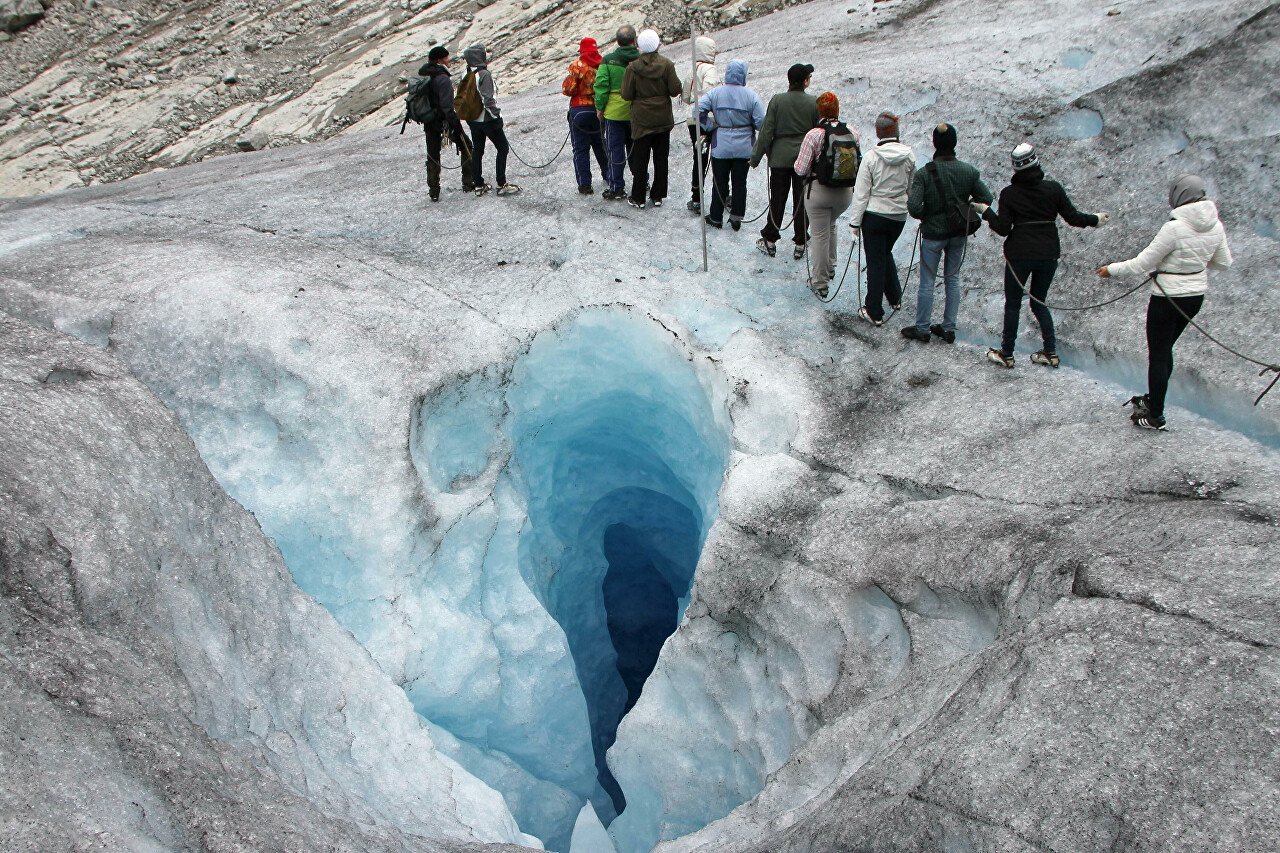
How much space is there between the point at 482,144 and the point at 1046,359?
5.20m

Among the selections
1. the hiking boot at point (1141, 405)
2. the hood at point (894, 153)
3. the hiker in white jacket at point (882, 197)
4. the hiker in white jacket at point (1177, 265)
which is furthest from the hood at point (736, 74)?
the hiking boot at point (1141, 405)

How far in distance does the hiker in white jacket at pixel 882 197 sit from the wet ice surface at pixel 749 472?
0.50 meters

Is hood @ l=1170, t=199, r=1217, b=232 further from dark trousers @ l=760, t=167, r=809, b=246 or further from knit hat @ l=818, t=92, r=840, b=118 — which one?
dark trousers @ l=760, t=167, r=809, b=246

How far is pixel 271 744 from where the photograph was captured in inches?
165

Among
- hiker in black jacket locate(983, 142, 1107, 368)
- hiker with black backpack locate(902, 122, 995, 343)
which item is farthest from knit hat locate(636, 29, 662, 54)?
hiker in black jacket locate(983, 142, 1107, 368)

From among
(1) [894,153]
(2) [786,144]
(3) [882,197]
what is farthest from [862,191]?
(2) [786,144]

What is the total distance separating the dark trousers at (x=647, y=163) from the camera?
7.47 m

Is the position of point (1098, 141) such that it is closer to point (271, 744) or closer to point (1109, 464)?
point (1109, 464)

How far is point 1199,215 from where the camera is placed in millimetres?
4492

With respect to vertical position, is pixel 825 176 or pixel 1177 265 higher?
pixel 825 176

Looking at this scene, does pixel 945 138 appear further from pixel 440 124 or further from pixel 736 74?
pixel 440 124

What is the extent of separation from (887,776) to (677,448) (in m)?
3.98

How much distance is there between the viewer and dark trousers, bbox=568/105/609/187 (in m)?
7.79

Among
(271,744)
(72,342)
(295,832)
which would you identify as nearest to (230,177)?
(72,342)
